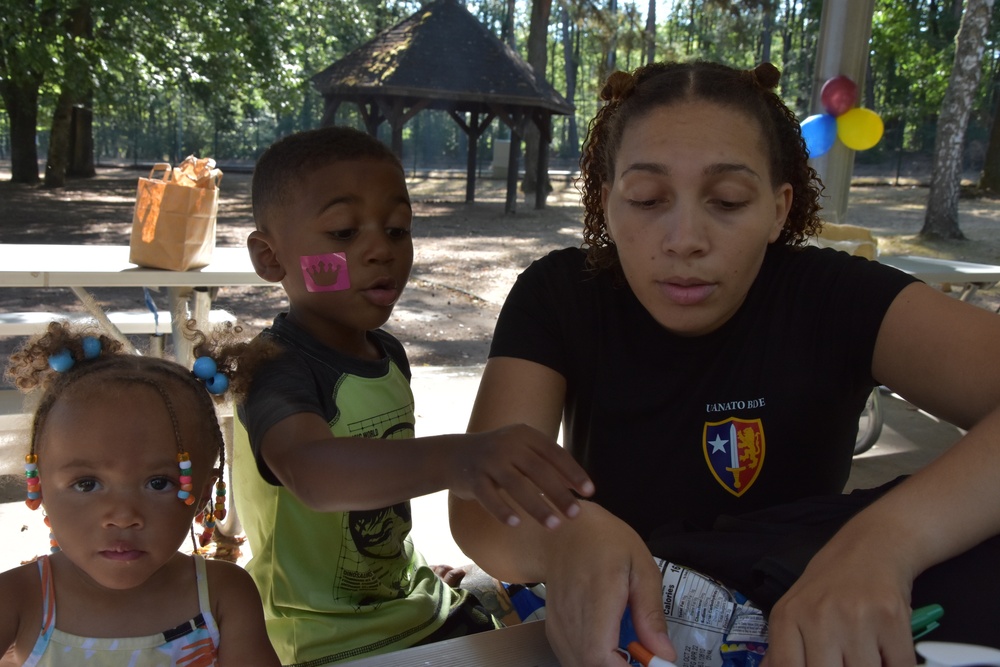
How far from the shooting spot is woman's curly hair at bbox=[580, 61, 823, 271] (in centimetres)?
142

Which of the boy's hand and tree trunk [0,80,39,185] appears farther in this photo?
tree trunk [0,80,39,185]

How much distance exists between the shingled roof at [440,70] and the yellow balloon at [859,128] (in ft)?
38.6

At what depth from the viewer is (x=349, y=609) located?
1450 mm

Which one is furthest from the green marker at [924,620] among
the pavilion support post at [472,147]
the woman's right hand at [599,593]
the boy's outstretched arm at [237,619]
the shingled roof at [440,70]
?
the pavilion support post at [472,147]

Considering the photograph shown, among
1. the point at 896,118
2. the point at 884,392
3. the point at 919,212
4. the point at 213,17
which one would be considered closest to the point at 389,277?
the point at 884,392

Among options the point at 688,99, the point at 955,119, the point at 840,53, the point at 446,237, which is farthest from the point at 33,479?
the point at 955,119

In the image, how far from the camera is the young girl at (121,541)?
1.14 m

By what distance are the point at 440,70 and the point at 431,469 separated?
50.0 feet

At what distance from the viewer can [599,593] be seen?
91cm

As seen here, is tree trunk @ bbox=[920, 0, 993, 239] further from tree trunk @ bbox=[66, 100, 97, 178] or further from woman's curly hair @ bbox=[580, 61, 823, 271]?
tree trunk @ bbox=[66, 100, 97, 178]

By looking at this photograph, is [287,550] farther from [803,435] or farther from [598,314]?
[803,435]

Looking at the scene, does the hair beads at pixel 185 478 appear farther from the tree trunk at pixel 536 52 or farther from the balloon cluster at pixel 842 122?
the tree trunk at pixel 536 52

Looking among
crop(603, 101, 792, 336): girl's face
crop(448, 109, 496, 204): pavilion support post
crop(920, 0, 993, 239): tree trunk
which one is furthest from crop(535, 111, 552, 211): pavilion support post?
crop(603, 101, 792, 336): girl's face

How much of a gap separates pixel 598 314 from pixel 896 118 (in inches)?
1176
